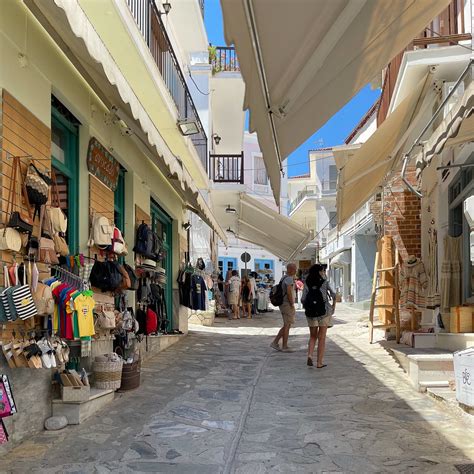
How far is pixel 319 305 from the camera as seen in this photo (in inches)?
334

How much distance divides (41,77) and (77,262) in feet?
6.62

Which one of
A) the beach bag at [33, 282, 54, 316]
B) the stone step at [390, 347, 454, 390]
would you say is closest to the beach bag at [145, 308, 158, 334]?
the beach bag at [33, 282, 54, 316]

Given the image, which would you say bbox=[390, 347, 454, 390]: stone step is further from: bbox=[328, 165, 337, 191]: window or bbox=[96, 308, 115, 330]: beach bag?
bbox=[328, 165, 337, 191]: window

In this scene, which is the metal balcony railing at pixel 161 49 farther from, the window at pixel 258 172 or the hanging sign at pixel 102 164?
the window at pixel 258 172

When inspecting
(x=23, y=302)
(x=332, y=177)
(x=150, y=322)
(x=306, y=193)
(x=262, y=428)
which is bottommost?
(x=262, y=428)

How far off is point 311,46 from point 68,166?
319cm

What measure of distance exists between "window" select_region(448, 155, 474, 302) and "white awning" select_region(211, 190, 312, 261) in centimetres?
1002

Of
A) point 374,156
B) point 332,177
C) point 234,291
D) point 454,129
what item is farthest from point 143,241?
point 332,177

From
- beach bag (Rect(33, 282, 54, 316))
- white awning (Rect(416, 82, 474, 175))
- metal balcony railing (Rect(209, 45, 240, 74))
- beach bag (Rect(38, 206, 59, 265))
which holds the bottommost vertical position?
beach bag (Rect(33, 282, 54, 316))

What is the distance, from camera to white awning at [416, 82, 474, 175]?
14.4 ft

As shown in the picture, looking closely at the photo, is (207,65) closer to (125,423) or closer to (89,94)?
(89,94)

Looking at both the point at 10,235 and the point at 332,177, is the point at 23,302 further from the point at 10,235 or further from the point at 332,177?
the point at 332,177

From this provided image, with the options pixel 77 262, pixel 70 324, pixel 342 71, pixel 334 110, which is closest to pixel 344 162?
pixel 334 110

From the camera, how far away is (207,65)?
1805 centimetres
